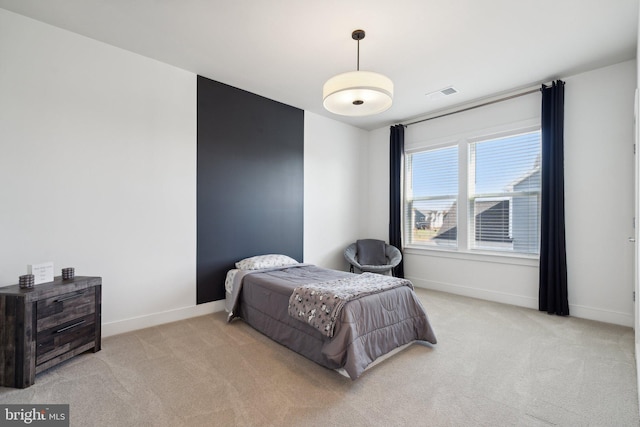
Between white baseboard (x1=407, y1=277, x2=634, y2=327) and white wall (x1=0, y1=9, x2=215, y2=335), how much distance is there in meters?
3.47

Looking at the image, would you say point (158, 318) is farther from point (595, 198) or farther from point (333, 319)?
point (595, 198)

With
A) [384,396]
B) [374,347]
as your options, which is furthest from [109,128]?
[384,396]

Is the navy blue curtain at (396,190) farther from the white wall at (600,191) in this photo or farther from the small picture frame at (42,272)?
the small picture frame at (42,272)

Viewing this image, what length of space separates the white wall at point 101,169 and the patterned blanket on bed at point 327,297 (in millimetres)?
1665

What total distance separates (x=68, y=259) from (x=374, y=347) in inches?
112

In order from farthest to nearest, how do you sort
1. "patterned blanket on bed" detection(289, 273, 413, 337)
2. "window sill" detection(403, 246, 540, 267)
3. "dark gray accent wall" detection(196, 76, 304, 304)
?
"window sill" detection(403, 246, 540, 267), "dark gray accent wall" detection(196, 76, 304, 304), "patterned blanket on bed" detection(289, 273, 413, 337)

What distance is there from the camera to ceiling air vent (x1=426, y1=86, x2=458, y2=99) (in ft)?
13.1

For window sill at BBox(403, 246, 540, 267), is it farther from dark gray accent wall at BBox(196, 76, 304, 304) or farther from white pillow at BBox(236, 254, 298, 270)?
white pillow at BBox(236, 254, 298, 270)

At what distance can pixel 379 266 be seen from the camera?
4762 millimetres

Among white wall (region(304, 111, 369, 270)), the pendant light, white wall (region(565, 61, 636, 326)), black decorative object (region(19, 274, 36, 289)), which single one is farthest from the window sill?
black decorative object (region(19, 274, 36, 289))

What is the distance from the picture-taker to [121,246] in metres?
3.06
